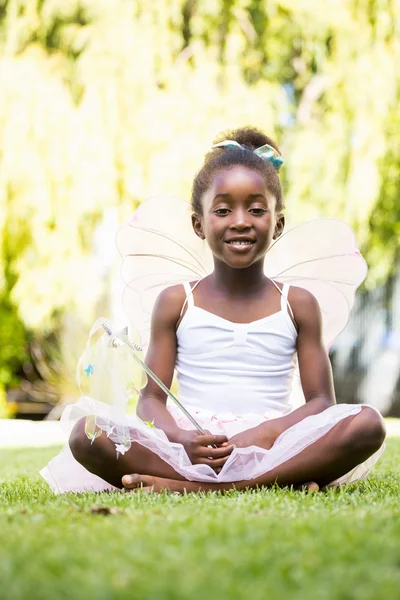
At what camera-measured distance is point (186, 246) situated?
3.36 m

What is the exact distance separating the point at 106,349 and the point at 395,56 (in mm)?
6624

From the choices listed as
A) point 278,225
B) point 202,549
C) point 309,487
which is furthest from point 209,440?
point 202,549

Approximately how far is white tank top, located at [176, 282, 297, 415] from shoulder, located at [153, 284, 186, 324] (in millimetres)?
39

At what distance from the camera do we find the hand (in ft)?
8.41

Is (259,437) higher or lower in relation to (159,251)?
lower

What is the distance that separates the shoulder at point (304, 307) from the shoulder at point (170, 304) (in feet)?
1.24

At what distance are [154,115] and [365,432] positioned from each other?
20.3ft

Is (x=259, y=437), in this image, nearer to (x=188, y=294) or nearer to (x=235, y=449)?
(x=235, y=449)

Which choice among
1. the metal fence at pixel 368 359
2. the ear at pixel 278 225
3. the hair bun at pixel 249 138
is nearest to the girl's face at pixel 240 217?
the ear at pixel 278 225

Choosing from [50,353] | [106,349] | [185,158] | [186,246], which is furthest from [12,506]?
[50,353]

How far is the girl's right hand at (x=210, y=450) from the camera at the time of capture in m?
2.49

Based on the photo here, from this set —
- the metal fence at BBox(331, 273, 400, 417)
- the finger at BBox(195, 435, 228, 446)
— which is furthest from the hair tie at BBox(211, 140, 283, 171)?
the metal fence at BBox(331, 273, 400, 417)

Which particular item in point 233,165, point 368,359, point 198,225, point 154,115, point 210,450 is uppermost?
point 154,115

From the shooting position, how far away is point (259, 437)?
2586 millimetres
